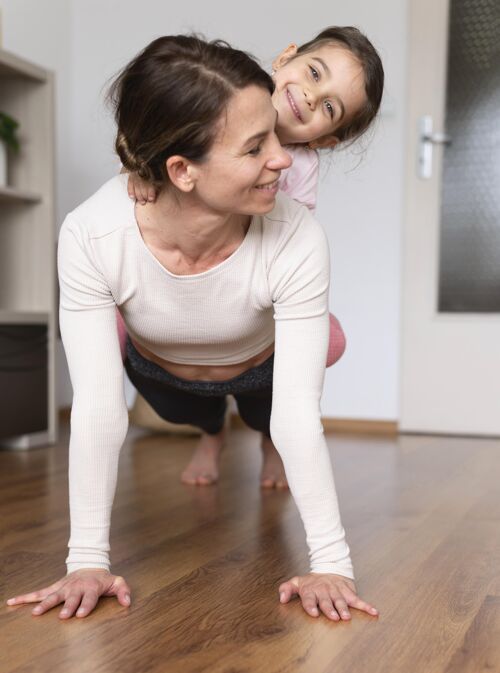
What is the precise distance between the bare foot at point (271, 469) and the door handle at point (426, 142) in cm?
148

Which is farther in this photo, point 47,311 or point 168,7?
point 168,7

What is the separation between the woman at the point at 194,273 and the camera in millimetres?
1100

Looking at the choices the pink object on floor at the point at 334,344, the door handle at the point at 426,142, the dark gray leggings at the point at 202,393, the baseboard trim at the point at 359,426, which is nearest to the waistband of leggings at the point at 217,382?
the dark gray leggings at the point at 202,393

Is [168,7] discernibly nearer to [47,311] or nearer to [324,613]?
[47,311]

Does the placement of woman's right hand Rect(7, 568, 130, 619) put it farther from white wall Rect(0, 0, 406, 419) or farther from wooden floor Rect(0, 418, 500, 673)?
white wall Rect(0, 0, 406, 419)

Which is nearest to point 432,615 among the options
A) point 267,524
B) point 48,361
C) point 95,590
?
point 95,590

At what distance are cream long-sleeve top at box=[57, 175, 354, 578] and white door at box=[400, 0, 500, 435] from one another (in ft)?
6.59

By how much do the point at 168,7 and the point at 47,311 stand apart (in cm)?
149

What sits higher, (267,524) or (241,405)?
(241,405)

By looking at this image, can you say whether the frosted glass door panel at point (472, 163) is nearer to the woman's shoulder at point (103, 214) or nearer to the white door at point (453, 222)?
the white door at point (453, 222)

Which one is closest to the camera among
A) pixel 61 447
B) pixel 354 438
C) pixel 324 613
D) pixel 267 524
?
pixel 324 613

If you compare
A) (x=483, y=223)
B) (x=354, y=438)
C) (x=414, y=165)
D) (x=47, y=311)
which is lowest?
(x=354, y=438)

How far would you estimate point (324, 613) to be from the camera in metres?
1.15

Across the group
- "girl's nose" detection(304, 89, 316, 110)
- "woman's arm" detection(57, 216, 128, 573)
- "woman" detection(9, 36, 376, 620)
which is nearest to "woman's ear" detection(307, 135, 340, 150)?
"girl's nose" detection(304, 89, 316, 110)
